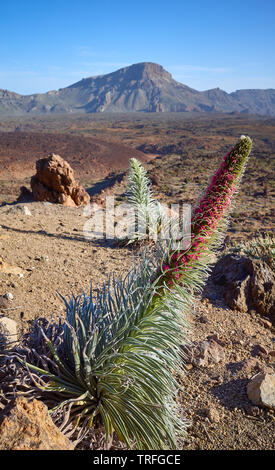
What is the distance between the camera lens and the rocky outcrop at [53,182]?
1015 centimetres

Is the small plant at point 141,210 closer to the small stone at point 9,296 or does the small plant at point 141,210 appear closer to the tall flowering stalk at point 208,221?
the small stone at point 9,296

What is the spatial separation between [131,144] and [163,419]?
43.3 metres

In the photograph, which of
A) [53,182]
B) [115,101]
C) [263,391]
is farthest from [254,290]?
[115,101]

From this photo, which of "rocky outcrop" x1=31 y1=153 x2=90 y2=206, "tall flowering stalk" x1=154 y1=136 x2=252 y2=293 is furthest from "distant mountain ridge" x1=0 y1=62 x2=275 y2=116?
"tall flowering stalk" x1=154 y1=136 x2=252 y2=293

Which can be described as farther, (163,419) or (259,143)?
(259,143)

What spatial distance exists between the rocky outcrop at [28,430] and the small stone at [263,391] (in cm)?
153

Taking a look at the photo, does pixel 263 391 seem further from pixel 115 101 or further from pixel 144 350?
pixel 115 101

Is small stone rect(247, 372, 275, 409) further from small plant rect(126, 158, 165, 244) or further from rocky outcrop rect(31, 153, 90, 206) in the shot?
rocky outcrop rect(31, 153, 90, 206)

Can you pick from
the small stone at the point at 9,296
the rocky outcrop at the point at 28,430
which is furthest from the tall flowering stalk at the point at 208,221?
the small stone at the point at 9,296

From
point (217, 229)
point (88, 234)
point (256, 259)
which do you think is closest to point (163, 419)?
point (217, 229)

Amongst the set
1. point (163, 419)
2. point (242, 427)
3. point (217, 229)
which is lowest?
point (242, 427)

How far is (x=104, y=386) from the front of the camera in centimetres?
203
